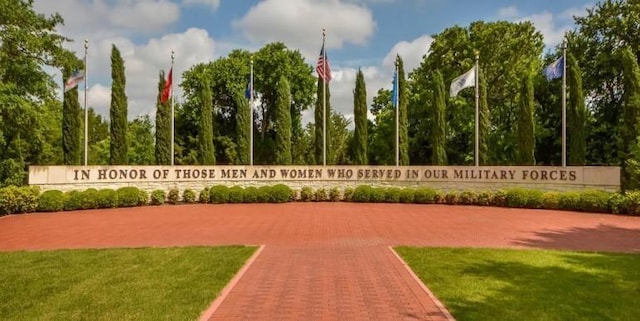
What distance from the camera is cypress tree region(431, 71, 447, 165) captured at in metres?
30.8

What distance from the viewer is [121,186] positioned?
2383 centimetres

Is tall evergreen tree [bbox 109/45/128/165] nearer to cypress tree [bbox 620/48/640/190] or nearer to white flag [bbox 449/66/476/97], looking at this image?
white flag [bbox 449/66/476/97]

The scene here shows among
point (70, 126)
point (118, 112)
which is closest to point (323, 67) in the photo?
point (118, 112)

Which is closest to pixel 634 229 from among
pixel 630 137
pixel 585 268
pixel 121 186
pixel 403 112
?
pixel 585 268

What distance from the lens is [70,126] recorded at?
98.7 ft

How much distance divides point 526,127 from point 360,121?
1069cm

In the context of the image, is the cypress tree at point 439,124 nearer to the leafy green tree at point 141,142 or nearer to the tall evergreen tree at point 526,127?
the tall evergreen tree at point 526,127

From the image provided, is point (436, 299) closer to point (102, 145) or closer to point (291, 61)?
point (291, 61)

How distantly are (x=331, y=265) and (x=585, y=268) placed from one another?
477cm

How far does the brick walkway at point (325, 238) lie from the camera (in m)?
6.66

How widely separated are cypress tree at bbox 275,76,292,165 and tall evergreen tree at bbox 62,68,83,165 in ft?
43.2

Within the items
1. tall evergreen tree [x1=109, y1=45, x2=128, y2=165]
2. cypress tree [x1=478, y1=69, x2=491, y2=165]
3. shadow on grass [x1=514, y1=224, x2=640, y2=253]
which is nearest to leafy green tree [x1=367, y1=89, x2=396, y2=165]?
cypress tree [x1=478, y1=69, x2=491, y2=165]

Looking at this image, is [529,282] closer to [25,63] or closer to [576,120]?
[25,63]

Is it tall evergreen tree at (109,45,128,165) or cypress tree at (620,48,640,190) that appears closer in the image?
cypress tree at (620,48,640,190)
